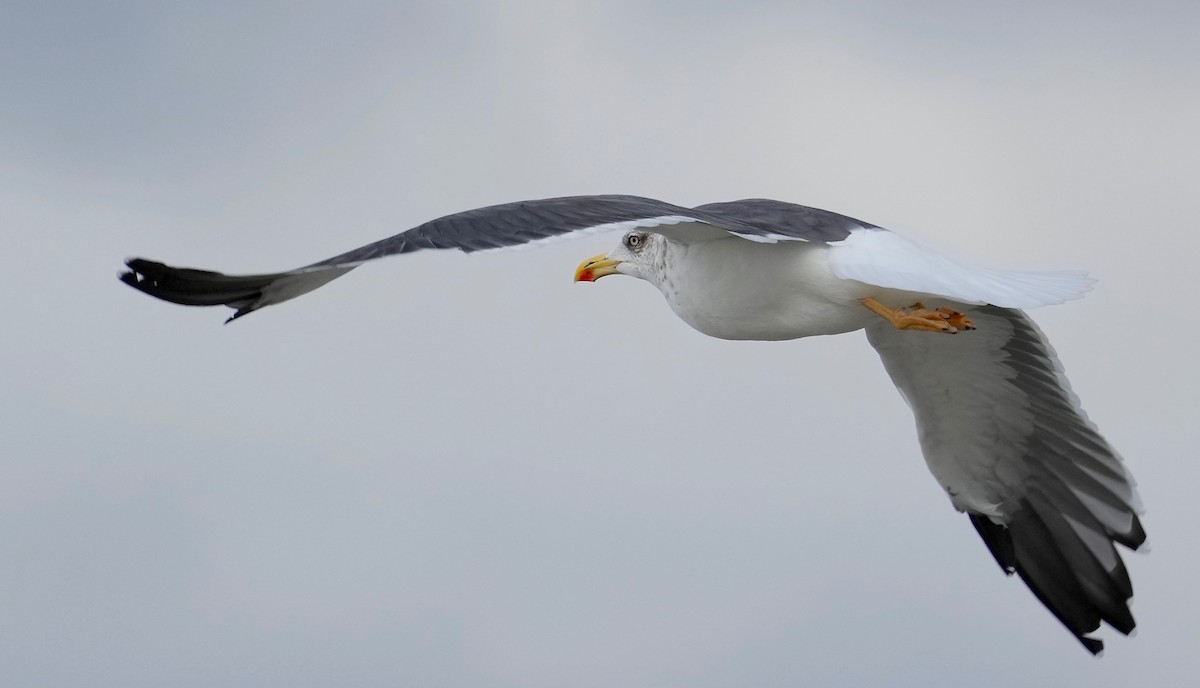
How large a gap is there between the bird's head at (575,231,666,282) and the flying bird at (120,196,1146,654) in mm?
11

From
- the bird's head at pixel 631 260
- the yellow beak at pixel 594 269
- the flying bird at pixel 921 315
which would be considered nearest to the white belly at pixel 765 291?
the flying bird at pixel 921 315

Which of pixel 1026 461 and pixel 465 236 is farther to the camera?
pixel 1026 461


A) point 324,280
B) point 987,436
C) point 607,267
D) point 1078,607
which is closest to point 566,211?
point 324,280

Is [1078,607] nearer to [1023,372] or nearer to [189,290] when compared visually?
[1023,372]

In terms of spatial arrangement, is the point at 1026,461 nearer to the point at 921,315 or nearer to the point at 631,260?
the point at 921,315

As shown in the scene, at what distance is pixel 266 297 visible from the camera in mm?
6605

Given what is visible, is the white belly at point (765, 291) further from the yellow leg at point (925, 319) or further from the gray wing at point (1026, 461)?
the gray wing at point (1026, 461)

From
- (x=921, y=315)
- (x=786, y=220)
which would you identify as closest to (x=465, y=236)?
(x=786, y=220)

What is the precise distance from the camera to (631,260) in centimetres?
794

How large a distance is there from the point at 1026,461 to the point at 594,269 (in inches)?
96.3

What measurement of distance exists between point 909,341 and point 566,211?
→ 9.14ft

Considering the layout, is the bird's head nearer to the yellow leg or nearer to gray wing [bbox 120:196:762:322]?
gray wing [bbox 120:196:762:322]

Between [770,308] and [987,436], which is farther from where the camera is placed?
[987,436]

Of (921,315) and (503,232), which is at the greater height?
(503,232)
